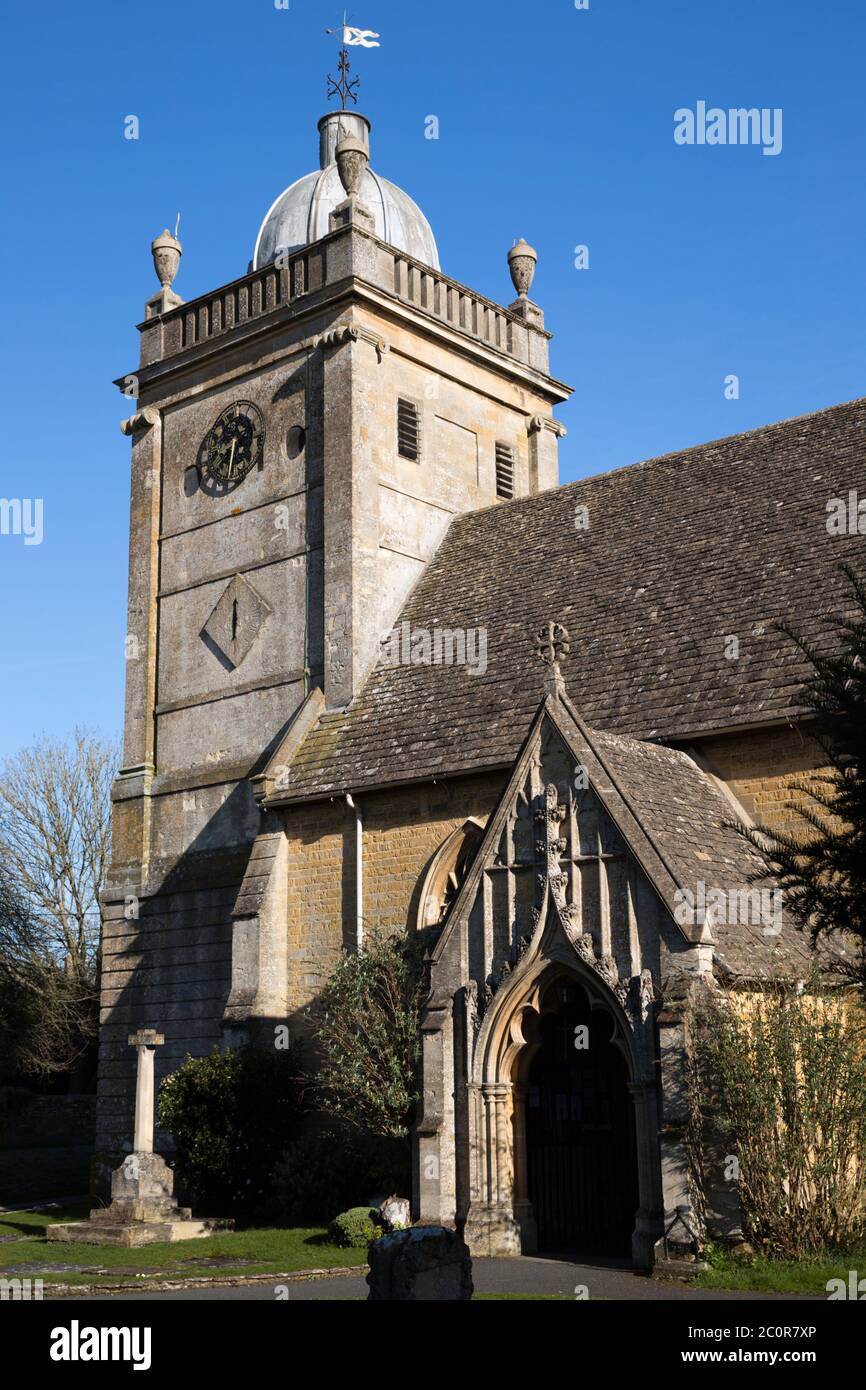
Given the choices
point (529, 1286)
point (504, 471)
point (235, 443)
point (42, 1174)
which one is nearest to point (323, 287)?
point (235, 443)

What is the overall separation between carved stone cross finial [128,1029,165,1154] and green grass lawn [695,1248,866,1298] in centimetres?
999

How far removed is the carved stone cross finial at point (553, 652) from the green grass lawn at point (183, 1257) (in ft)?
21.3

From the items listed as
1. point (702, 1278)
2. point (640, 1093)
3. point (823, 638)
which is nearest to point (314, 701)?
point (823, 638)

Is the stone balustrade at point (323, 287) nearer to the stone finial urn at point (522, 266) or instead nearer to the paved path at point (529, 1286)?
the stone finial urn at point (522, 266)

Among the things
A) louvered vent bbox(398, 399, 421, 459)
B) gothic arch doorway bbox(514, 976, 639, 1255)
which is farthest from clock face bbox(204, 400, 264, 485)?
gothic arch doorway bbox(514, 976, 639, 1255)

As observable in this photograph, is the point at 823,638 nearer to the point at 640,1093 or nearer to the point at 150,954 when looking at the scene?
the point at 640,1093

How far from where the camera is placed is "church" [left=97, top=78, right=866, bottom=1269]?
15.6 metres

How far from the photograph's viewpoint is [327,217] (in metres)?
29.4

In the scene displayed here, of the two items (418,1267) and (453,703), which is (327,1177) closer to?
(453,703)

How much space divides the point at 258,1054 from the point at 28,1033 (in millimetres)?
22458

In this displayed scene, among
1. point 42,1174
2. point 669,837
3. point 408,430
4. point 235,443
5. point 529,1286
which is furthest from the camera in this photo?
point 42,1174

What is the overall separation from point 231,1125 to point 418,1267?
1288 centimetres

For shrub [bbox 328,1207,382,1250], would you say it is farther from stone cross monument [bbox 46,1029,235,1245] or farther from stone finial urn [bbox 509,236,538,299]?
stone finial urn [bbox 509,236,538,299]
